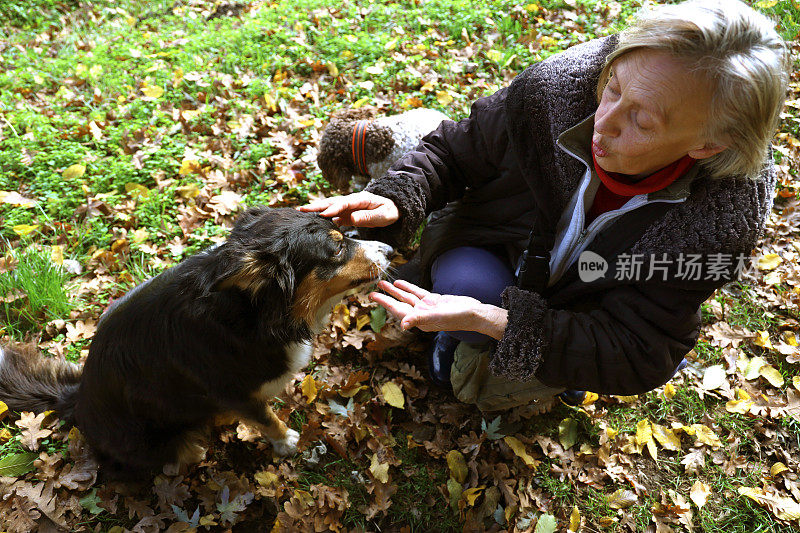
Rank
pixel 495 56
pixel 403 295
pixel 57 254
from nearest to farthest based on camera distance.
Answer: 1. pixel 403 295
2. pixel 57 254
3. pixel 495 56

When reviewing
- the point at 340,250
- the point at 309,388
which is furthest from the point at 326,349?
the point at 340,250

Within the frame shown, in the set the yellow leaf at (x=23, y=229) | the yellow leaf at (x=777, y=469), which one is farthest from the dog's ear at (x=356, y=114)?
the yellow leaf at (x=777, y=469)

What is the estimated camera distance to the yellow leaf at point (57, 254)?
143 inches

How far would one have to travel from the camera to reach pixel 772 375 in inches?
126

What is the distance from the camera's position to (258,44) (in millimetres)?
5629

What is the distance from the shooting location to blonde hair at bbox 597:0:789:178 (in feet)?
5.41

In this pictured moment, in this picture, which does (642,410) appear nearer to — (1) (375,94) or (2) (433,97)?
(2) (433,97)

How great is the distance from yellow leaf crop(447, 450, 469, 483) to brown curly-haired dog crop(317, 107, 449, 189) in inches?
82.4

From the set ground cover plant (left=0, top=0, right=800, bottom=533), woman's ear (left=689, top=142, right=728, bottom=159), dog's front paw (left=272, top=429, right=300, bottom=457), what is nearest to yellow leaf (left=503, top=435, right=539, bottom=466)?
ground cover plant (left=0, top=0, right=800, bottom=533)

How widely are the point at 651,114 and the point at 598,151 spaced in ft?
0.93

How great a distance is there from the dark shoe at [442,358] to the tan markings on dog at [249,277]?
1331 millimetres

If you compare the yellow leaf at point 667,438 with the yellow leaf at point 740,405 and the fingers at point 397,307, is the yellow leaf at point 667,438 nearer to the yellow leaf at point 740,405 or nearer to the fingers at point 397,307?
the yellow leaf at point 740,405

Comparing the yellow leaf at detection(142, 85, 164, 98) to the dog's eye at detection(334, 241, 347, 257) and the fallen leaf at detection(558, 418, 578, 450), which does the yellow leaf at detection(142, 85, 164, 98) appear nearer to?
the dog's eye at detection(334, 241, 347, 257)

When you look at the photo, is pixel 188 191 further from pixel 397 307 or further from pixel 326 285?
pixel 397 307
